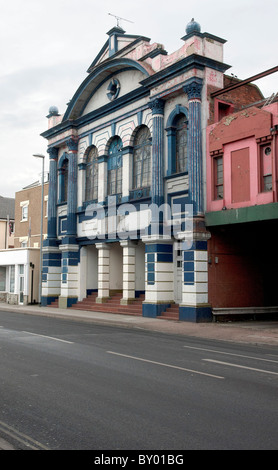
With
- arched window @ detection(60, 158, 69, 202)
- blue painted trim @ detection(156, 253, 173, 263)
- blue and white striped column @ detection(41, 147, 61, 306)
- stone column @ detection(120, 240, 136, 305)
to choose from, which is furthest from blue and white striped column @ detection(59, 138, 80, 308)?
blue painted trim @ detection(156, 253, 173, 263)

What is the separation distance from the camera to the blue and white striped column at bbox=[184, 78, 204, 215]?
20.4m

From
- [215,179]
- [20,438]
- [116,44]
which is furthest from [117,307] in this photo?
[20,438]

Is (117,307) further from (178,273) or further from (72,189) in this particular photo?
(72,189)

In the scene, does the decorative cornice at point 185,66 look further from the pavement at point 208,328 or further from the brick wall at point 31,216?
the brick wall at point 31,216

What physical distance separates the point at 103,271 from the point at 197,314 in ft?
27.7

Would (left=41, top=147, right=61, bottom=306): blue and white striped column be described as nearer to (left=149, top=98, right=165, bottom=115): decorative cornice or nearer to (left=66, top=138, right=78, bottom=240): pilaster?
(left=66, top=138, right=78, bottom=240): pilaster

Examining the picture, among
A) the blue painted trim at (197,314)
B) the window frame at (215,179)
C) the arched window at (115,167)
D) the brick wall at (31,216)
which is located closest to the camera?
the blue painted trim at (197,314)

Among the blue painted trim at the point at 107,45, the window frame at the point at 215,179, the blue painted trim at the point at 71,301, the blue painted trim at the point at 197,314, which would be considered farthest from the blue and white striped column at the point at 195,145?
the blue painted trim at the point at 71,301

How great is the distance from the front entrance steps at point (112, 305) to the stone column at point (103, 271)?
1.20ft

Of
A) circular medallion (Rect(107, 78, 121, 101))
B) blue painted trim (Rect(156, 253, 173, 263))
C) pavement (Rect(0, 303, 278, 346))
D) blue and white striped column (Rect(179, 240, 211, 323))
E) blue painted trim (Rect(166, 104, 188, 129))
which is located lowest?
pavement (Rect(0, 303, 278, 346))

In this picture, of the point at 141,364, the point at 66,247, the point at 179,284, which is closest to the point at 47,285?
the point at 66,247

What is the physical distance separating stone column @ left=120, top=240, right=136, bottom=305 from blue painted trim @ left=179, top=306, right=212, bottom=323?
5.00 m

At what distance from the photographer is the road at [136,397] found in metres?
5.33

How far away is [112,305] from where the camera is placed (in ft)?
84.1
